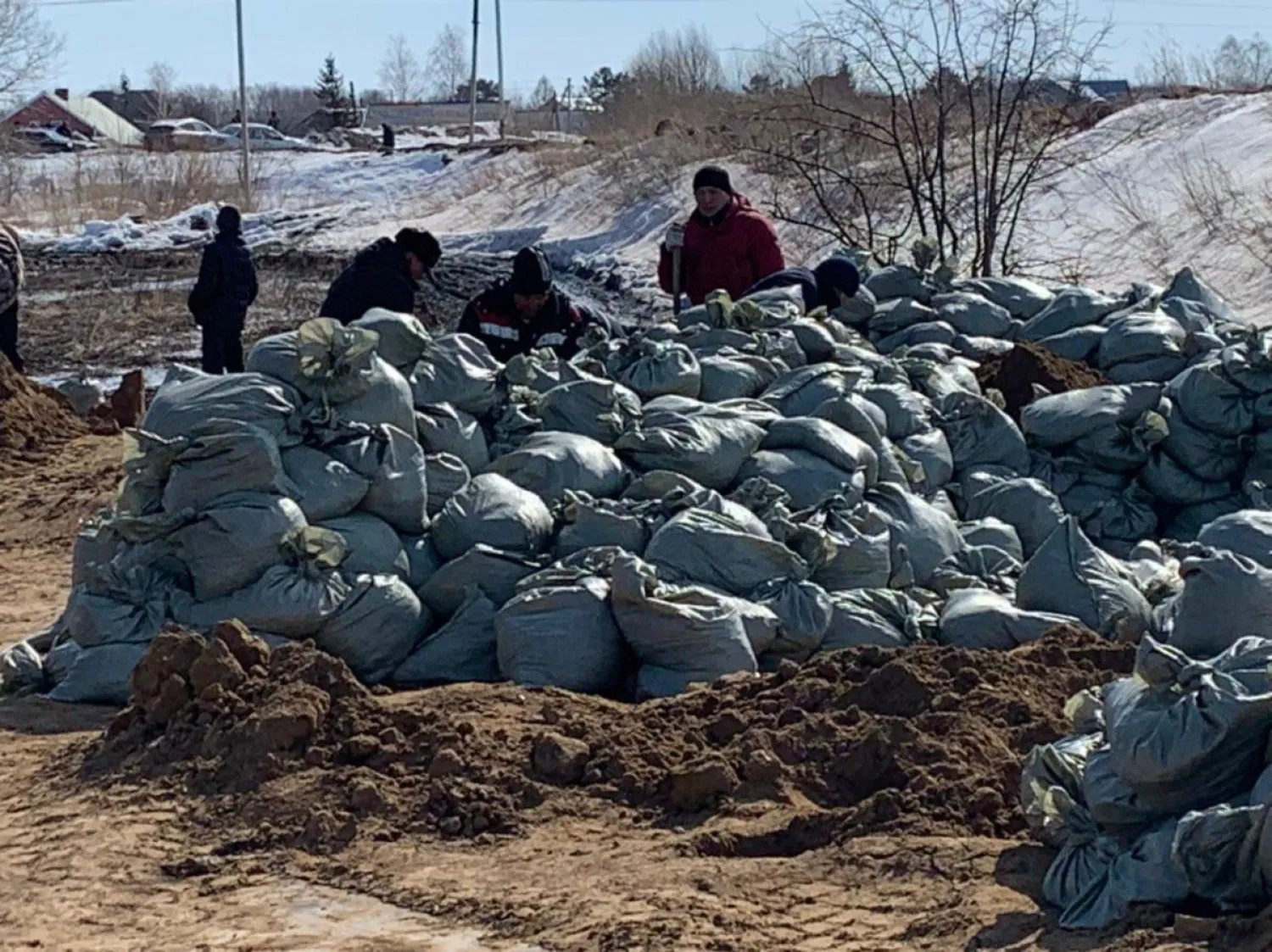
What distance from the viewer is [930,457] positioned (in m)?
7.32

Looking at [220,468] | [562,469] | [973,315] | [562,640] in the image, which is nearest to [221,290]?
[973,315]

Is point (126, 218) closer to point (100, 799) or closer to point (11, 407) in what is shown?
point (11, 407)

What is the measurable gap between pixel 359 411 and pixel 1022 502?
258 centimetres

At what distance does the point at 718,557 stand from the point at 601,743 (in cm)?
124

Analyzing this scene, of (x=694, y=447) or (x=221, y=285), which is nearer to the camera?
(x=694, y=447)

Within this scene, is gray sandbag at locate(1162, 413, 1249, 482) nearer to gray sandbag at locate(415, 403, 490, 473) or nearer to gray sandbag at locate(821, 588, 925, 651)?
gray sandbag at locate(821, 588, 925, 651)

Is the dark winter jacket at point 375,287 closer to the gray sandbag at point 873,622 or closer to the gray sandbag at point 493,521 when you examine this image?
the gray sandbag at point 493,521

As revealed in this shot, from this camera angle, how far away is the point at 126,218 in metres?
30.2

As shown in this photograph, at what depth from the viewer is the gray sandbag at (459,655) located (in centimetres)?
580

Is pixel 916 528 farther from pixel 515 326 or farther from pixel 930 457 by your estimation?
pixel 515 326

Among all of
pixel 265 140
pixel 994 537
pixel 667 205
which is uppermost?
pixel 265 140

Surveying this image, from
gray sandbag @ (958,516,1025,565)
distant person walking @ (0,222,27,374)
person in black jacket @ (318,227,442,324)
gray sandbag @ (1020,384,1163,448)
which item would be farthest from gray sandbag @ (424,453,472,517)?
distant person walking @ (0,222,27,374)

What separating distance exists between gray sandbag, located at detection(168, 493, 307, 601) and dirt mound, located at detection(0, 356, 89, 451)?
214 inches

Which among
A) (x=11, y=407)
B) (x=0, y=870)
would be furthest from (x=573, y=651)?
(x=11, y=407)
